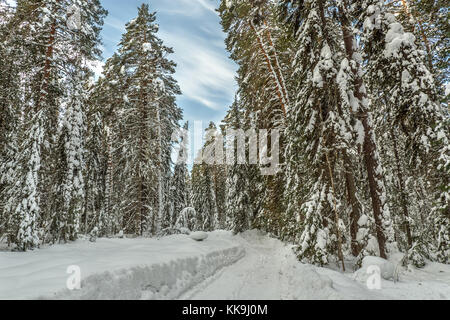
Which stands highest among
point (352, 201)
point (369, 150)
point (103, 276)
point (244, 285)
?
point (369, 150)

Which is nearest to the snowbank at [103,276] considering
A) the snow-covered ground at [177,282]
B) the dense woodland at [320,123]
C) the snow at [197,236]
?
the snow-covered ground at [177,282]

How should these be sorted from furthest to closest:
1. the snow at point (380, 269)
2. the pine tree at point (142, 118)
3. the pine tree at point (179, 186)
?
the pine tree at point (179, 186) < the pine tree at point (142, 118) < the snow at point (380, 269)

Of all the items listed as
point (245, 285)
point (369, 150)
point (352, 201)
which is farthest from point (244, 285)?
point (369, 150)

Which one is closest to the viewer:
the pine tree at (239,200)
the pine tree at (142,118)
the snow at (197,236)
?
the snow at (197,236)

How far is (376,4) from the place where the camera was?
27.0 ft

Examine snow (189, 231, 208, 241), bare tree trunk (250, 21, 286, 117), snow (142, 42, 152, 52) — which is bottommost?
snow (189, 231, 208, 241)

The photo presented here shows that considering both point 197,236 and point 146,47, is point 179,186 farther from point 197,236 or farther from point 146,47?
point 197,236

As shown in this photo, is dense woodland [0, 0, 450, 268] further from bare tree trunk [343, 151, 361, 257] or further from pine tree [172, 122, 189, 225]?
pine tree [172, 122, 189, 225]

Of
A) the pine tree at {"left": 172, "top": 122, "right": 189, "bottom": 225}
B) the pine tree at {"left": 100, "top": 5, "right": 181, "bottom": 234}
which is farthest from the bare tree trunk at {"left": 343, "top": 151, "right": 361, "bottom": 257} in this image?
the pine tree at {"left": 172, "top": 122, "right": 189, "bottom": 225}

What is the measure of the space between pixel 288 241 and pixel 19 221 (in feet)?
37.2

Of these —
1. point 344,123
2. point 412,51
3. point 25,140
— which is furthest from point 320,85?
point 25,140

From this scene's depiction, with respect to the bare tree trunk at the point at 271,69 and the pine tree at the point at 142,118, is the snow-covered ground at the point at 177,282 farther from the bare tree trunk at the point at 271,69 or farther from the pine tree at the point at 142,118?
the bare tree trunk at the point at 271,69
